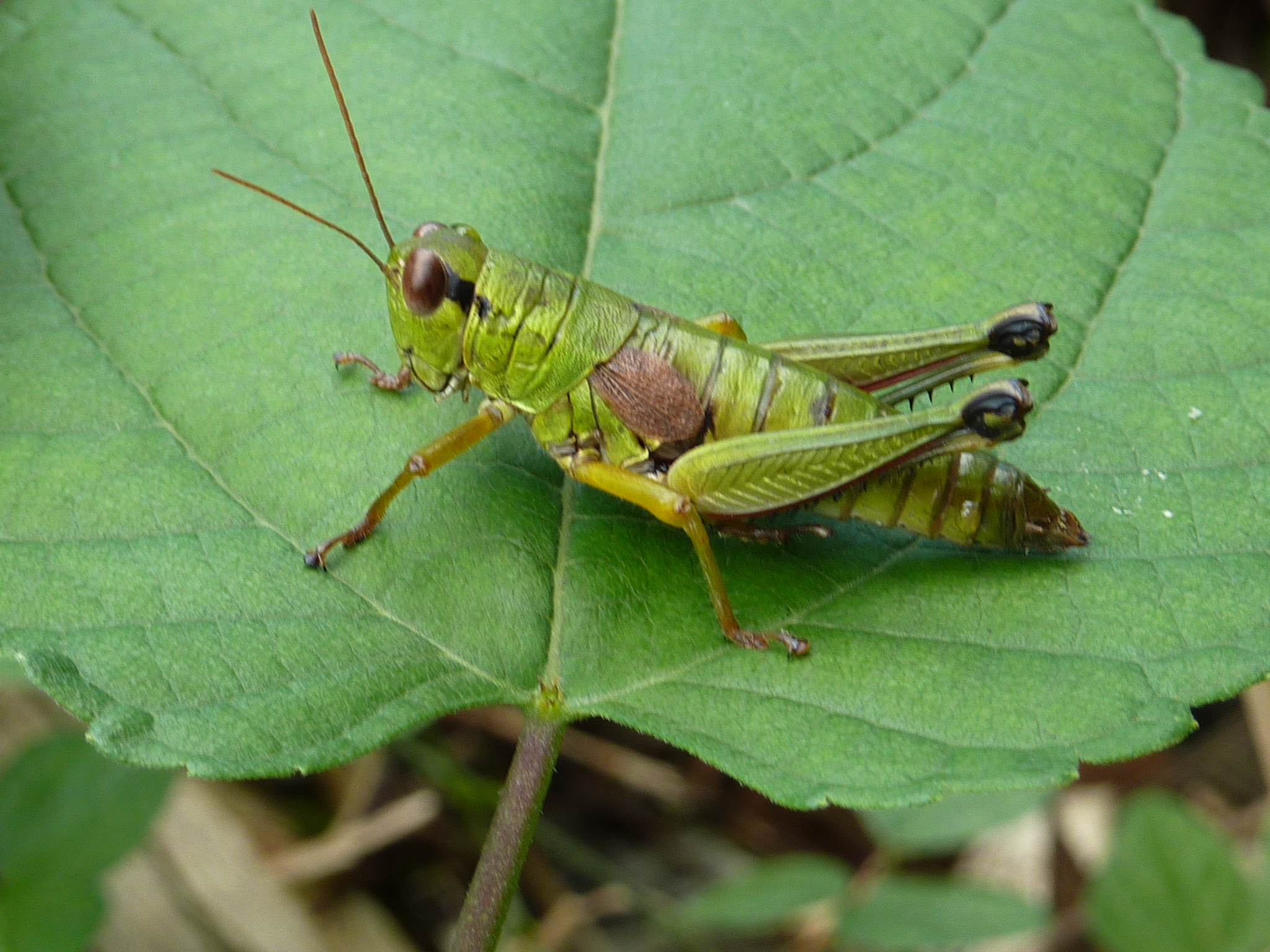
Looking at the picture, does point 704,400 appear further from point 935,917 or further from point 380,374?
point 935,917

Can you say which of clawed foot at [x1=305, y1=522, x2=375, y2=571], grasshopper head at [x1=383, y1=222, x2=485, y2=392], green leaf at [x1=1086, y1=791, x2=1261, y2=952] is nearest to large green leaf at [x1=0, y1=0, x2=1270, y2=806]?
clawed foot at [x1=305, y1=522, x2=375, y2=571]

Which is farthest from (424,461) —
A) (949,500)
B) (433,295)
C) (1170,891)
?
(1170,891)

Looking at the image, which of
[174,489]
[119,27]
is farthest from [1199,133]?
[119,27]

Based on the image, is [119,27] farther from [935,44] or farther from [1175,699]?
[1175,699]

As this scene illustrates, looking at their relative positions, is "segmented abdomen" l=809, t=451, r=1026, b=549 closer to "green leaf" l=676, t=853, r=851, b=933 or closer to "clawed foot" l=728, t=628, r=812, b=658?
"clawed foot" l=728, t=628, r=812, b=658

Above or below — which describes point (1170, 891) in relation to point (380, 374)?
below

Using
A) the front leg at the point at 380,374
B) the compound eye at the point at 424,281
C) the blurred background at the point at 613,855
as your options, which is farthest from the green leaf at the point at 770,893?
the compound eye at the point at 424,281

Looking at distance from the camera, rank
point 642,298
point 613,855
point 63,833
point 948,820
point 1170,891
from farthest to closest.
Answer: point 613,855 → point 948,820 → point 1170,891 → point 63,833 → point 642,298
